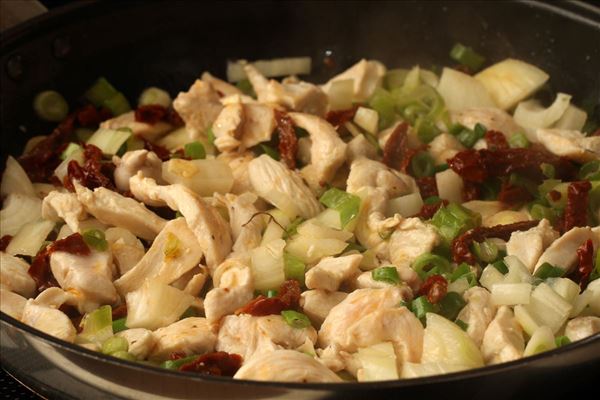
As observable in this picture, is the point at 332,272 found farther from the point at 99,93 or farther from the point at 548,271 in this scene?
the point at 99,93

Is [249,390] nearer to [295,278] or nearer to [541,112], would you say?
[295,278]

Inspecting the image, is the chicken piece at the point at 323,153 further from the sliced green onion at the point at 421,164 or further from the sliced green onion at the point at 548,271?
the sliced green onion at the point at 548,271

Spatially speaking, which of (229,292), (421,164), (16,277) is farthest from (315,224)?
(16,277)

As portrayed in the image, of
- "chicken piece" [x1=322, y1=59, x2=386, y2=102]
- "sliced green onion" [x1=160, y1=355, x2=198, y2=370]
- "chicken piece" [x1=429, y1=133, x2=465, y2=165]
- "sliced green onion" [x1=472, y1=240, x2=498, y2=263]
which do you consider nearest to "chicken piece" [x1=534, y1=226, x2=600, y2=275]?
"sliced green onion" [x1=472, y1=240, x2=498, y2=263]

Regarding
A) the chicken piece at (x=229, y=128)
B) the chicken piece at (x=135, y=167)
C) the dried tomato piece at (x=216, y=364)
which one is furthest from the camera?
the chicken piece at (x=229, y=128)

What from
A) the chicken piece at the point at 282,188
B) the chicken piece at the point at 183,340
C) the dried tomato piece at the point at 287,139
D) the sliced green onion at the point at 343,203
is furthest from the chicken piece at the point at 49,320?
the dried tomato piece at the point at 287,139

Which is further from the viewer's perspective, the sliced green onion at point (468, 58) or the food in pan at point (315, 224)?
the sliced green onion at point (468, 58)
